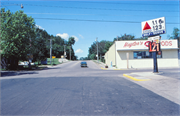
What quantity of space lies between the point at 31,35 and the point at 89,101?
87.9 feet

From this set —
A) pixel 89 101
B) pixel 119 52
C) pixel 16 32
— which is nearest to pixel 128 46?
pixel 119 52

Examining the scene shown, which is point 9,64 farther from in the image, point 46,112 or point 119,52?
point 46,112

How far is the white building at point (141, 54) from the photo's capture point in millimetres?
31250

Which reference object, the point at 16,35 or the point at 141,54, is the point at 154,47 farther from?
the point at 16,35

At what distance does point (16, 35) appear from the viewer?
26.6 meters

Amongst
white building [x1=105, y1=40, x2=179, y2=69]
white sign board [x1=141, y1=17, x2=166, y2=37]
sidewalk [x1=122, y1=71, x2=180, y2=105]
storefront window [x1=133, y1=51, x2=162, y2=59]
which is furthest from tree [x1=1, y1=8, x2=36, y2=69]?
sidewalk [x1=122, y1=71, x2=180, y2=105]

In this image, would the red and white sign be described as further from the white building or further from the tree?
the tree

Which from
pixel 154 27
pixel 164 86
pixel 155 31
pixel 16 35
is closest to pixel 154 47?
pixel 155 31

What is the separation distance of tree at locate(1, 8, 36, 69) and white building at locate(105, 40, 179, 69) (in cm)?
1758

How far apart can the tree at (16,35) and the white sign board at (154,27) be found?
20295 mm

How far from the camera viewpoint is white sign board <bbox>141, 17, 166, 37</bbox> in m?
16.6

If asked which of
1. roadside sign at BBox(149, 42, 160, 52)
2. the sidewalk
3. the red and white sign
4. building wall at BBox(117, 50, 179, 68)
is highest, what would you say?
the red and white sign

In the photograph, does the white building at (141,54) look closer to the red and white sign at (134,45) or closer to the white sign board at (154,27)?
the red and white sign at (134,45)

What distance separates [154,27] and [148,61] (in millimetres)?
15761
